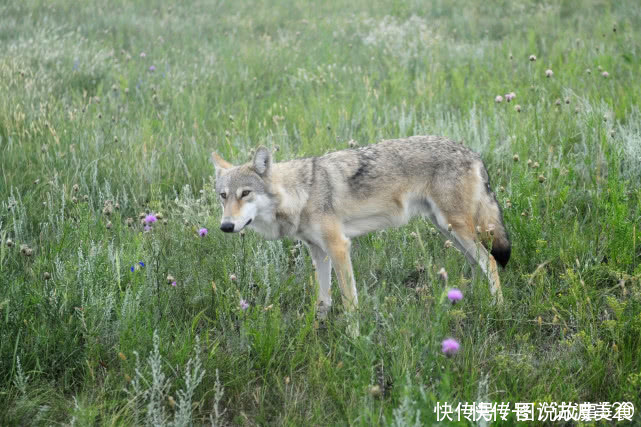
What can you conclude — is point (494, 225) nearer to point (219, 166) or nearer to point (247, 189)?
point (247, 189)

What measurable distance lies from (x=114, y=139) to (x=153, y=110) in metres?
1.16

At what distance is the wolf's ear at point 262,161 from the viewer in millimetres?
4056

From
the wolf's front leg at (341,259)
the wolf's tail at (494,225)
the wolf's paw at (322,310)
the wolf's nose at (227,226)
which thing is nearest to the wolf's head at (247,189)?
the wolf's nose at (227,226)

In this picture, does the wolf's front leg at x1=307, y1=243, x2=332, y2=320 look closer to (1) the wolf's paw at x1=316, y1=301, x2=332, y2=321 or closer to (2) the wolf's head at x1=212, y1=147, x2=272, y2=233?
(1) the wolf's paw at x1=316, y1=301, x2=332, y2=321

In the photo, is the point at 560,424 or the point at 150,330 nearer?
the point at 560,424

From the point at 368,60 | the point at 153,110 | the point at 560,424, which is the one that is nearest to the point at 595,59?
the point at 368,60

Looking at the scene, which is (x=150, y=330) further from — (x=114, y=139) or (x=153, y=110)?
(x=153, y=110)

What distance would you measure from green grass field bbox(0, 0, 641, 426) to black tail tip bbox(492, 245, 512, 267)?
0.17 m

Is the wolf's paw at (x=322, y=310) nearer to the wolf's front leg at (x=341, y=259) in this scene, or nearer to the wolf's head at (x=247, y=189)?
the wolf's front leg at (x=341, y=259)

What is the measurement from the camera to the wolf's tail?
4.05 meters

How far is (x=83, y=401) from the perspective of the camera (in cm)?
274

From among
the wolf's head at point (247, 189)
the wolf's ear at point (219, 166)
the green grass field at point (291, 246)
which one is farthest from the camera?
the wolf's ear at point (219, 166)

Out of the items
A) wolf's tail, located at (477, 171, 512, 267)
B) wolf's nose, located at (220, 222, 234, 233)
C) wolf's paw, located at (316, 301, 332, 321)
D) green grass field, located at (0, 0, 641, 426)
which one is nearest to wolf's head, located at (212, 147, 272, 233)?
wolf's nose, located at (220, 222, 234, 233)

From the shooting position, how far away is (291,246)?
4.80 m
